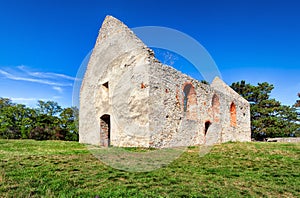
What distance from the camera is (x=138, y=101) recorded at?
9.45m

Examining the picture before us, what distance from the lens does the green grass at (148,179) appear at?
3.68 meters

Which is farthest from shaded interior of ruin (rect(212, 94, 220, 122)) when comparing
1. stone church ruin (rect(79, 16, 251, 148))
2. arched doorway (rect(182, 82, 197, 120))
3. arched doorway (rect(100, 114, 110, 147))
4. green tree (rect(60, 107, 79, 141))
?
green tree (rect(60, 107, 79, 141))

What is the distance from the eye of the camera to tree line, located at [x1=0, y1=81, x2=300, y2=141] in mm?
21109

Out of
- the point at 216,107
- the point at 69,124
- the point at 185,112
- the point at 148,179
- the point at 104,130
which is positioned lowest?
the point at 148,179

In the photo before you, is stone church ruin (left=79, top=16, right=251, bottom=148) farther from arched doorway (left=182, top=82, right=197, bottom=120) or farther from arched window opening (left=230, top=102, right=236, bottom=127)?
arched window opening (left=230, top=102, right=236, bottom=127)

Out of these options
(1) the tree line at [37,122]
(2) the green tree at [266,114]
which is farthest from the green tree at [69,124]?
Answer: (2) the green tree at [266,114]

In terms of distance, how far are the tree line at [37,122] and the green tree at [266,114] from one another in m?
21.2

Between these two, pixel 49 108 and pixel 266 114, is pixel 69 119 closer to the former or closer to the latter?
pixel 49 108

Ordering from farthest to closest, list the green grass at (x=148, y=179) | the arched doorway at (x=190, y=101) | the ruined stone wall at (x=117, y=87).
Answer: the arched doorway at (x=190, y=101)
the ruined stone wall at (x=117, y=87)
the green grass at (x=148, y=179)

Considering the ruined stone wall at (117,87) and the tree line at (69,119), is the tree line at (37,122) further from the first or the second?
the ruined stone wall at (117,87)

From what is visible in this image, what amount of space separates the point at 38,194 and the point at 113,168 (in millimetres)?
2038

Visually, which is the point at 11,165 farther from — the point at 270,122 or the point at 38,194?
the point at 270,122

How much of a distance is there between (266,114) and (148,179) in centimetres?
2682

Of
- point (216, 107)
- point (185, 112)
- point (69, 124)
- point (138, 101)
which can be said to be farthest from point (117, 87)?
point (69, 124)
